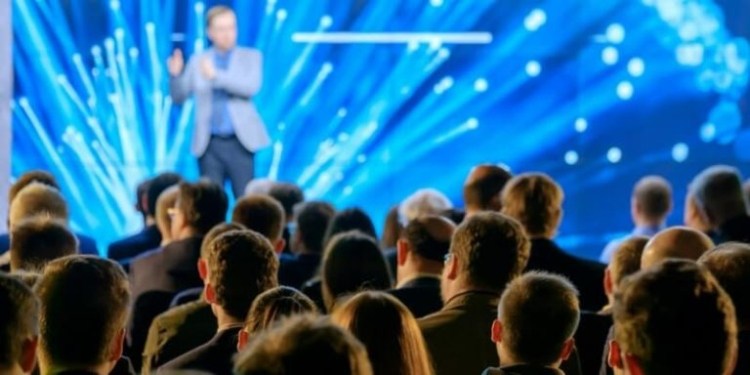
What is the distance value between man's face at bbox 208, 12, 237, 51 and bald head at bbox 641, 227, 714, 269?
236 inches

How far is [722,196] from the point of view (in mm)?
5852

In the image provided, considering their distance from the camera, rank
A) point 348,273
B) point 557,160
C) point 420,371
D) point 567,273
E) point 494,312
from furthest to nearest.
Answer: point 557,160
point 567,273
point 348,273
point 494,312
point 420,371

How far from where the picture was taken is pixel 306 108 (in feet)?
32.9

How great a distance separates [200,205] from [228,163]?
4.44 meters

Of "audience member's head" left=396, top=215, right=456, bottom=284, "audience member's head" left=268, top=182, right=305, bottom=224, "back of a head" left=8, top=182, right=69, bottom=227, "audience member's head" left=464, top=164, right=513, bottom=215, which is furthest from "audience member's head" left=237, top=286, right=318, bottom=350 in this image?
"audience member's head" left=268, top=182, right=305, bottom=224

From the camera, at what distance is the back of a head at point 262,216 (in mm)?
5254

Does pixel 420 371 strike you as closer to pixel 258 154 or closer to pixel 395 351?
pixel 395 351

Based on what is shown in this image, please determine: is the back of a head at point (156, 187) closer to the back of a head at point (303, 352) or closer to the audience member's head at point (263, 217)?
the audience member's head at point (263, 217)

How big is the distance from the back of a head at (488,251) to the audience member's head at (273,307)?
0.91 metres

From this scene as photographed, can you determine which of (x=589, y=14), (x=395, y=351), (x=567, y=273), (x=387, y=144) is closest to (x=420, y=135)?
(x=387, y=144)

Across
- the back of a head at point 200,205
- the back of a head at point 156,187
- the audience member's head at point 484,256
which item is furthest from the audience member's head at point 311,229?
the audience member's head at point 484,256

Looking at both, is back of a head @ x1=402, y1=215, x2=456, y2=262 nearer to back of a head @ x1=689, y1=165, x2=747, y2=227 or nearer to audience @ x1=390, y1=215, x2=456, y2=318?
audience @ x1=390, y1=215, x2=456, y2=318

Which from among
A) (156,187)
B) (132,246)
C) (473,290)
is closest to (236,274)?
(473,290)

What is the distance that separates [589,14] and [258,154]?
9.04 ft
